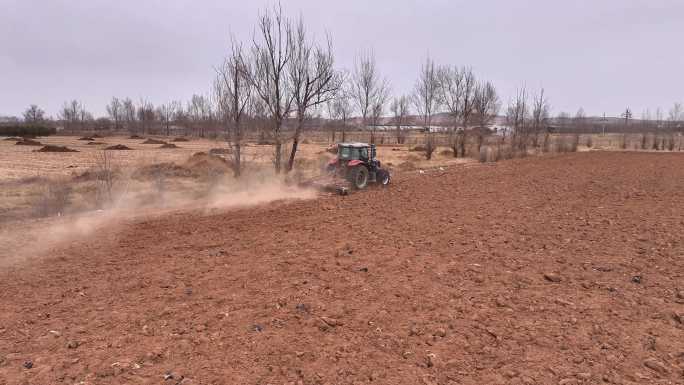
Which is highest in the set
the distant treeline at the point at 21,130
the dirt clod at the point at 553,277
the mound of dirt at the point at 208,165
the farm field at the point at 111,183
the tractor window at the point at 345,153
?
the distant treeline at the point at 21,130

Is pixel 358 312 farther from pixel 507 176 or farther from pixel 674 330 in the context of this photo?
pixel 507 176

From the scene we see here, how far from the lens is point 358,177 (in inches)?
521

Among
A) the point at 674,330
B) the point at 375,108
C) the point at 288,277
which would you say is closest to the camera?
the point at 674,330

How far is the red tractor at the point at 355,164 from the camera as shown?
13.0m

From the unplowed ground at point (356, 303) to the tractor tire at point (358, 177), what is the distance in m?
4.08

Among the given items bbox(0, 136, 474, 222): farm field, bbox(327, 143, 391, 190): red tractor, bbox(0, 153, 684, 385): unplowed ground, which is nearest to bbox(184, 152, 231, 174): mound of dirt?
bbox(0, 136, 474, 222): farm field

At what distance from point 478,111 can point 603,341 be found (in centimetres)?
2892

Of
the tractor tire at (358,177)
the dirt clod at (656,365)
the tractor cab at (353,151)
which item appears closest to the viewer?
the dirt clod at (656,365)

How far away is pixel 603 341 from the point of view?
402 centimetres

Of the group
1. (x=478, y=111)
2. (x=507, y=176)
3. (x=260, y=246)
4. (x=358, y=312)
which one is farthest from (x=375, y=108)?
(x=358, y=312)

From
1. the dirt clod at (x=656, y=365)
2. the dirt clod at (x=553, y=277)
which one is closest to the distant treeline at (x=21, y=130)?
the dirt clod at (x=553, y=277)

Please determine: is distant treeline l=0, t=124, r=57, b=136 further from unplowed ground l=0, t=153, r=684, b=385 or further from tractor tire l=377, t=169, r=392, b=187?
unplowed ground l=0, t=153, r=684, b=385

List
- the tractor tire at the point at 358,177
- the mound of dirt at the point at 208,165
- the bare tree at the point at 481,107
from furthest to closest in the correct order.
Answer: the bare tree at the point at 481,107 < the mound of dirt at the point at 208,165 < the tractor tire at the point at 358,177

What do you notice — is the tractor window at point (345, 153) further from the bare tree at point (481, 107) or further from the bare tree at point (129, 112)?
the bare tree at point (129, 112)
